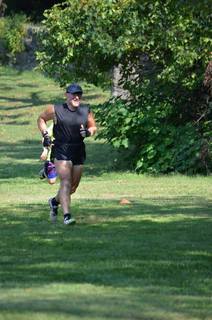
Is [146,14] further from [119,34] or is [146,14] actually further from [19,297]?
[19,297]

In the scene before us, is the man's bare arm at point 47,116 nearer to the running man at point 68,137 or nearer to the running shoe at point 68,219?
the running man at point 68,137

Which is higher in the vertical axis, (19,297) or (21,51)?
(19,297)

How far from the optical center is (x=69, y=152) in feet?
47.3

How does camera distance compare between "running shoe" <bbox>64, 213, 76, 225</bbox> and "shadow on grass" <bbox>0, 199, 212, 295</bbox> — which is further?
"running shoe" <bbox>64, 213, 76, 225</bbox>

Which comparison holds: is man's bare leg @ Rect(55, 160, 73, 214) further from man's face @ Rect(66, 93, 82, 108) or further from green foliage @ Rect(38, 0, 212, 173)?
green foliage @ Rect(38, 0, 212, 173)

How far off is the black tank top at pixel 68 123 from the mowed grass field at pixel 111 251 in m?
1.12

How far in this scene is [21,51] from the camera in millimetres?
57438

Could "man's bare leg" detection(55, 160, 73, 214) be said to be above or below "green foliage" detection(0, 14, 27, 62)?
above

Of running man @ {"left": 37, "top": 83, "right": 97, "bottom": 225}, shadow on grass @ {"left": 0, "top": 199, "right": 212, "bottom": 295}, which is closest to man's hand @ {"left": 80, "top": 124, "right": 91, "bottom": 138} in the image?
running man @ {"left": 37, "top": 83, "right": 97, "bottom": 225}

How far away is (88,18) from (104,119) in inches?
94.5

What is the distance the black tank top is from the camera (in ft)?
47.1

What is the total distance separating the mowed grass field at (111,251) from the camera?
8336 millimetres

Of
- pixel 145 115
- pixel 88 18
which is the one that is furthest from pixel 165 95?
pixel 88 18

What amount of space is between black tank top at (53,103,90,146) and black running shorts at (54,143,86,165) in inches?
2.0
